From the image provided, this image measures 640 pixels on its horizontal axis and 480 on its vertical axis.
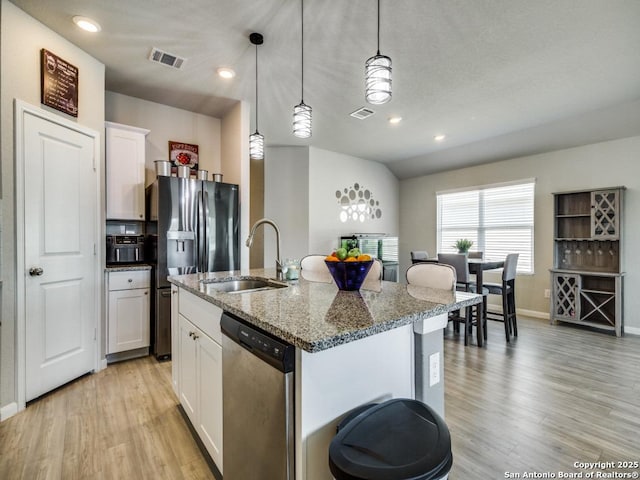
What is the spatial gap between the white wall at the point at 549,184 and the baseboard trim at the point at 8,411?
5.96 meters

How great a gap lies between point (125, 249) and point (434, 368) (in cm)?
327

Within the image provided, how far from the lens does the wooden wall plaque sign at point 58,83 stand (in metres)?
2.34

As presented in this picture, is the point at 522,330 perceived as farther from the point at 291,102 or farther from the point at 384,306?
the point at 291,102

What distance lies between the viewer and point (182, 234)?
314 cm

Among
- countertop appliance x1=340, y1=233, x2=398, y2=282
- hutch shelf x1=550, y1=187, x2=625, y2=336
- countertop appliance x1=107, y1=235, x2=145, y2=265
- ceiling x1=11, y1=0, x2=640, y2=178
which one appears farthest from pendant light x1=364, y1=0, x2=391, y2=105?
hutch shelf x1=550, y1=187, x2=625, y2=336

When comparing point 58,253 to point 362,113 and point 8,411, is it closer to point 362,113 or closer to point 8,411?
point 8,411

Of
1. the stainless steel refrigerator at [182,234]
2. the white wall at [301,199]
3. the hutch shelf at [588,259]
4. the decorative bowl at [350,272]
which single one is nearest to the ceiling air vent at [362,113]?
the white wall at [301,199]

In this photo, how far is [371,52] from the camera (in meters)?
2.57

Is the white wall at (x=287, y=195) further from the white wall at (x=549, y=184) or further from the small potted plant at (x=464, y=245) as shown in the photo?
the white wall at (x=549, y=184)

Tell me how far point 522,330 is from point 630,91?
292 centimetres

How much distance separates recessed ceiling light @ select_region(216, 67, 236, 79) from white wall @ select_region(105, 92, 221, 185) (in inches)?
43.7

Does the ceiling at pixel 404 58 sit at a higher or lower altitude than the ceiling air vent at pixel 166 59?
lower

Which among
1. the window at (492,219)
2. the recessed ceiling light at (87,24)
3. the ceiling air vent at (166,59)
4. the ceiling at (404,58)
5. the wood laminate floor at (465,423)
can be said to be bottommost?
the wood laminate floor at (465,423)

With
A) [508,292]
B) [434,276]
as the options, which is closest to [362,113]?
[434,276]
